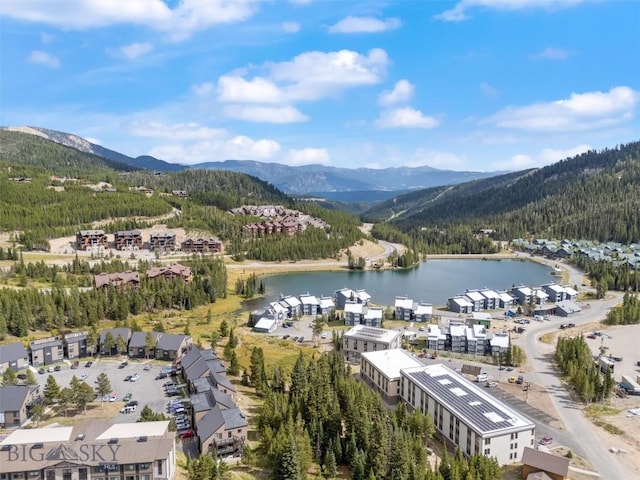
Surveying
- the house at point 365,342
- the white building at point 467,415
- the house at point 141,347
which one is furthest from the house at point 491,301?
the house at point 141,347

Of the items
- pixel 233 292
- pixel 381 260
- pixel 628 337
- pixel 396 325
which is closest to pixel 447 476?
pixel 396 325

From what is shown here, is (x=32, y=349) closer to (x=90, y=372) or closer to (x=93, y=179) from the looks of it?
(x=90, y=372)

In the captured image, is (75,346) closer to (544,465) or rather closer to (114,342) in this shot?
(114,342)

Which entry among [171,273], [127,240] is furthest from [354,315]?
[127,240]

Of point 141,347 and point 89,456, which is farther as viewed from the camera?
point 141,347

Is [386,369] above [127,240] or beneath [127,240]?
beneath

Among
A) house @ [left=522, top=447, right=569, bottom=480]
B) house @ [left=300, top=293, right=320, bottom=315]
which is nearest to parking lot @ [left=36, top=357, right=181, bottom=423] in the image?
house @ [left=522, top=447, right=569, bottom=480]

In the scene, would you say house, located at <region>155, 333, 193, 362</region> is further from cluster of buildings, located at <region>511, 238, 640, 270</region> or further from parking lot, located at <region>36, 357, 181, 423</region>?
cluster of buildings, located at <region>511, 238, 640, 270</region>
